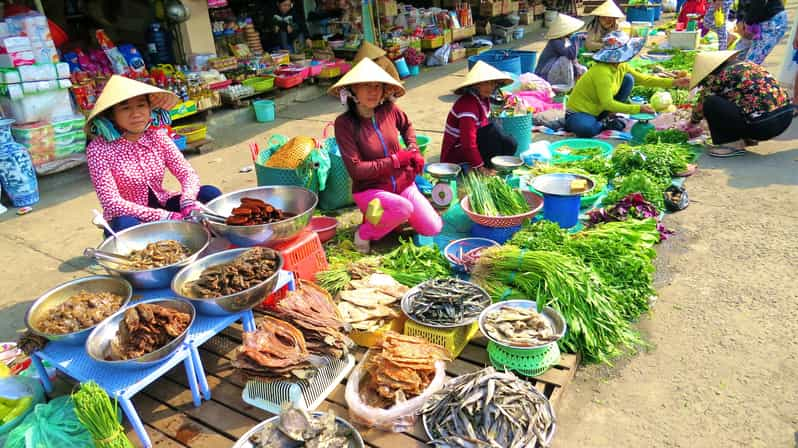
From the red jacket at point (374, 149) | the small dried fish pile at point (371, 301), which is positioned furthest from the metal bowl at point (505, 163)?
the small dried fish pile at point (371, 301)

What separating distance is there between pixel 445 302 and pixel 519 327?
0.42 meters

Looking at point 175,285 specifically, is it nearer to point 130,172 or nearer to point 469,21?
point 130,172

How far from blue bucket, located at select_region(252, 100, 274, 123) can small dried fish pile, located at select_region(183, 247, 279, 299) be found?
5.37 metres

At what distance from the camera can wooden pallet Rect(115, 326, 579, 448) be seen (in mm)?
2406

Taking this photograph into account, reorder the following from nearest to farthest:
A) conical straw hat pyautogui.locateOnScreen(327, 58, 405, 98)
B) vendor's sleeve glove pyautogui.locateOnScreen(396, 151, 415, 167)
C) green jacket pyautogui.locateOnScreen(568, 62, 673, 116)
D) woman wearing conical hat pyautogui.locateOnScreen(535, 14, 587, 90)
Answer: conical straw hat pyautogui.locateOnScreen(327, 58, 405, 98) → vendor's sleeve glove pyautogui.locateOnScreen(396, 151, 415, 167) → green jacket pyautogui.locateOnScreen(568, 62, 673, 116) → woman wearing conical hat pyautogui.locateOnScreen(535, 14, 587, 90)

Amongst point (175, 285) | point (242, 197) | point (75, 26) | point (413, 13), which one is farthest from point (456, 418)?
point (413, 13)

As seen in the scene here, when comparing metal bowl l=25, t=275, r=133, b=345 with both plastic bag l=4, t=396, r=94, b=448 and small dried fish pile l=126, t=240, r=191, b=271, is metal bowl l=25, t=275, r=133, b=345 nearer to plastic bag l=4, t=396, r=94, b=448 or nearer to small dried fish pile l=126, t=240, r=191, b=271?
small dried fish pile l=126, t=240, r=191, b=271

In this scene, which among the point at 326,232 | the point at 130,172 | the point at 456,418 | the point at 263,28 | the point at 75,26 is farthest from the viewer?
the point at 263,28

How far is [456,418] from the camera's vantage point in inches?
89.0

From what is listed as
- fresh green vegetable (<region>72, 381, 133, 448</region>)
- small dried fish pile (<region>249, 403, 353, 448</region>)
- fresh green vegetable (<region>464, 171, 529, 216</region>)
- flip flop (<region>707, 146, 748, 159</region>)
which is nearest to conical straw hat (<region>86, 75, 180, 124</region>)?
fresh green vegetable (<region>72, 381, 133, 448</region>)

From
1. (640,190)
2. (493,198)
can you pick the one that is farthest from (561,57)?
(493,198)

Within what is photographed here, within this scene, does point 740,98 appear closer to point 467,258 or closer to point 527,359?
point 467,258

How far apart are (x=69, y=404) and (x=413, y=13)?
10070 millimetres

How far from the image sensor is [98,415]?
2.04 metres
